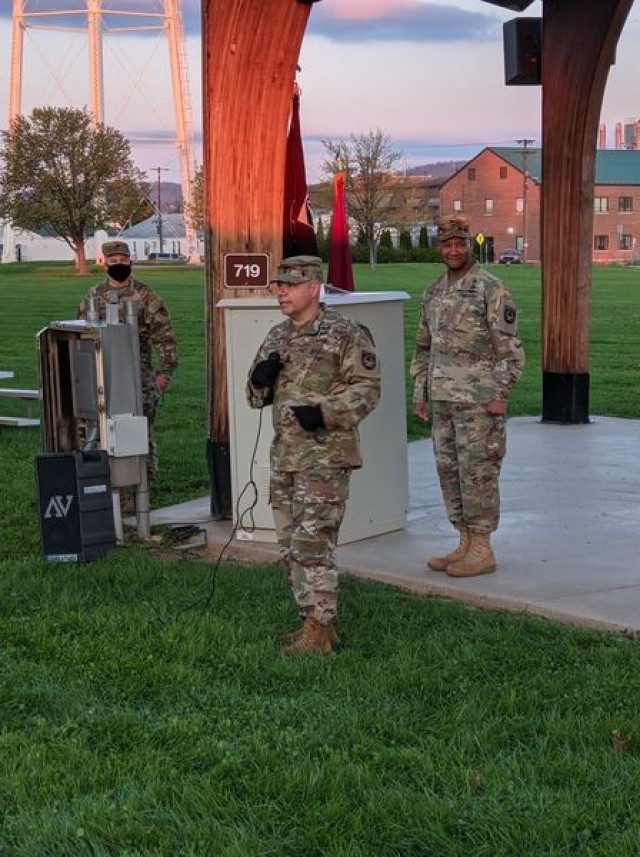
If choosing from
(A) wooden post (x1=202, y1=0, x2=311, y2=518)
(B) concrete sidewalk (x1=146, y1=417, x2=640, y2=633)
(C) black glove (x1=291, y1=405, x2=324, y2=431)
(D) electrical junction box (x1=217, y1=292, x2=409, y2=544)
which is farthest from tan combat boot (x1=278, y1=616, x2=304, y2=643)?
(A) wooden post (x1=202, y1=0, x2=311, y2=518)

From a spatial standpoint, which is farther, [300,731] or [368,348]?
[368,348]

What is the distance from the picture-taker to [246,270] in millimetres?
7773

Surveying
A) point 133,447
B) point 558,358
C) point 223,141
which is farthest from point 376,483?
point 558,358

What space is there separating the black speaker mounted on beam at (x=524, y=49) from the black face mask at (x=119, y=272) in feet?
18.2

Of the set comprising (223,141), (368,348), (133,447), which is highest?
(223,141)

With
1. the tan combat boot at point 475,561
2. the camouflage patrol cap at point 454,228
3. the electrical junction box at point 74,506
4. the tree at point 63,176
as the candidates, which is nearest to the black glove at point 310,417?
the camouflage patrol cap at point 454,228

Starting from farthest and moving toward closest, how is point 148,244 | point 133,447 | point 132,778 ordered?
1. point 148,244
2. point 133,447
3. point 132,778

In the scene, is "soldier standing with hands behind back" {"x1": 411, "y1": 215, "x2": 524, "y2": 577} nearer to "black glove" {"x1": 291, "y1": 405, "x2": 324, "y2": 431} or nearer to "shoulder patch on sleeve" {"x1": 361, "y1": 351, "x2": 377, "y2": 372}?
"shoulder patch on sleeve" {"x1": 361, "y1": 351, "x2": 377, "y2": 372}

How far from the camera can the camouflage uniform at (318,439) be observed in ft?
17.2

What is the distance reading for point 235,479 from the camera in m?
7.52

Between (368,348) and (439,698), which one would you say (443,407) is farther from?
(439,698)

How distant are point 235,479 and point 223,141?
2089 mm

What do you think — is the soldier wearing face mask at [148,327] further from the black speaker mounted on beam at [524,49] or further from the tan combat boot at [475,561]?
the black speaker mounted on beam at [524,49]

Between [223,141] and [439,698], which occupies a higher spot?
[223,141]
